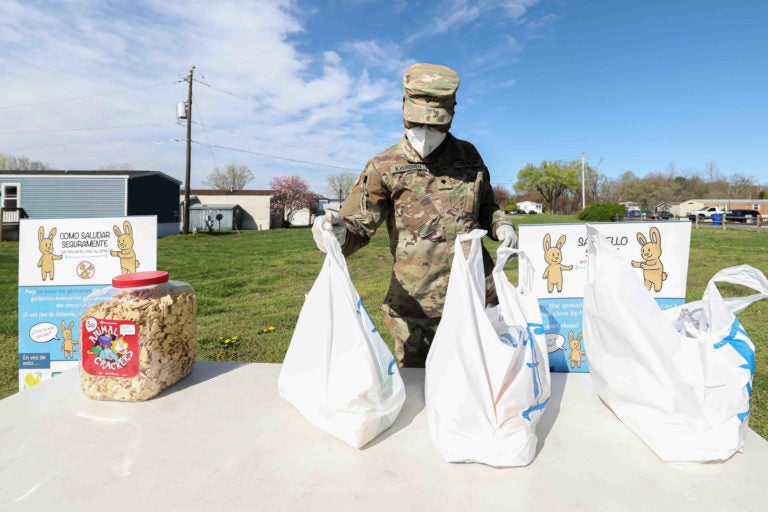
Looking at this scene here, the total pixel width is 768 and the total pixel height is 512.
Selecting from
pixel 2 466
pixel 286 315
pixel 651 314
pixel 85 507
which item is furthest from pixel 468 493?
pixel 286 315

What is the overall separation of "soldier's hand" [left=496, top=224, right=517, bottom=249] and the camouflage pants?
1.51 ft

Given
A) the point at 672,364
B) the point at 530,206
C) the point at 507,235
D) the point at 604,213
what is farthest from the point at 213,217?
the point at 530,206

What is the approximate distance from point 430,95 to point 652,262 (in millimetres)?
1346

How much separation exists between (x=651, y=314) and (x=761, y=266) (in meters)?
10.4

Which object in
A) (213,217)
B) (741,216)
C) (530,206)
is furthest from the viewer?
(530,206)

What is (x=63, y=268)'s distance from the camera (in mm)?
2178

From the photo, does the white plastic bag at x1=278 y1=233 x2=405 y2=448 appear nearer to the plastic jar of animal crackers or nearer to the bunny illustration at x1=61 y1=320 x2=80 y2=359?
the plastic jar of animal crackers

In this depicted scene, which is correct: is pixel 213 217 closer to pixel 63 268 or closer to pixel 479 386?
pixel 63 268

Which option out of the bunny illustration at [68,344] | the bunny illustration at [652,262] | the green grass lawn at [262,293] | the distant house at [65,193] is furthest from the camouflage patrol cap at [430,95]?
the distant house at [65,193]

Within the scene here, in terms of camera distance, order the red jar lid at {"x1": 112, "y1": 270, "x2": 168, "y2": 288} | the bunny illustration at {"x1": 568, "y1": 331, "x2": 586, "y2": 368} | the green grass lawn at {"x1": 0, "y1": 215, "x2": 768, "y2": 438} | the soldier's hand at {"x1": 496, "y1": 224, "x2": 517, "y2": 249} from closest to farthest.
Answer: the red jar lid at {"x1": 112, "y1": 270, "x2": 168, "y2": 288} < the soldier's hand at {"x1": 496, "y1": 224, "x2": 517, "y2": 249} < the bunny illustration at {"x1": 568, "y1": 331, "x2": 586, "y2": 368} < the green grass lawn at {"x1": 0, "y1": 215, "x2": 768, "y2": 438}

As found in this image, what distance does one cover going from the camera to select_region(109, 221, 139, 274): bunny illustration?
210 cm

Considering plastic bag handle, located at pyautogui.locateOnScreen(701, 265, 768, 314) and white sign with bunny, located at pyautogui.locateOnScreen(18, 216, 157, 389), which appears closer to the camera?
plastic bag handle, located at pyautogui.locateOnScreen(701, 265, 768, 314)

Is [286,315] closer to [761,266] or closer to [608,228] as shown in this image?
[608,228]

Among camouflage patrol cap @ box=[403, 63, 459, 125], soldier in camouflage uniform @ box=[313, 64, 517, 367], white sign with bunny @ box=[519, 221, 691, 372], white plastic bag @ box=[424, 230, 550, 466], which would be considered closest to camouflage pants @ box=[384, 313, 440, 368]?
soldier in camouflage uniform @ box=[313, 64, 517, 367]
